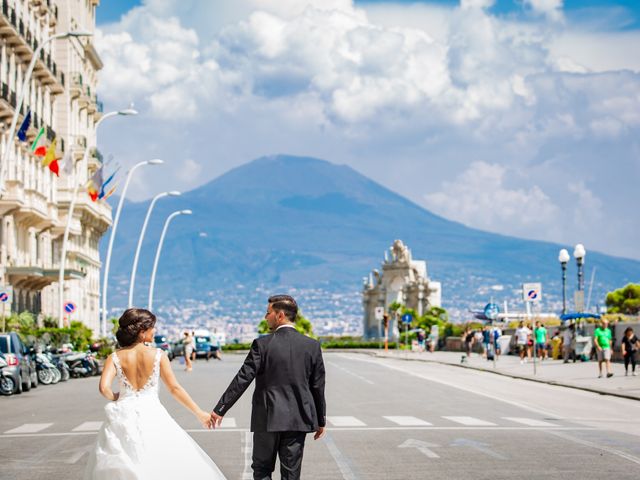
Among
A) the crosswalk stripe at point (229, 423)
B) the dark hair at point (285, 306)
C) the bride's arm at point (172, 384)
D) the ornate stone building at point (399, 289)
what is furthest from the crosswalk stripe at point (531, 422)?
the ornate stone building at point (399, 289)

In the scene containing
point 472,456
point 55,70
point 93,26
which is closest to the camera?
point 472,456

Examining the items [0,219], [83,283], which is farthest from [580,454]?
[83,283]

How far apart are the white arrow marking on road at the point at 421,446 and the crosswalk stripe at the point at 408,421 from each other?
10.1ft

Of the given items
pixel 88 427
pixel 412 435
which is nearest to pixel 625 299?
pixel 88 427

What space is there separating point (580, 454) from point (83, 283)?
235 feet

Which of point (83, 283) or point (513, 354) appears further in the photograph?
point (83, 283)

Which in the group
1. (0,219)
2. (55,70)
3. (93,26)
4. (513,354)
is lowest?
(513,354)

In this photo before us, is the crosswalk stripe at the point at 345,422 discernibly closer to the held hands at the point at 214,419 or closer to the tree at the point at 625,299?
the held hands at the point at 214,419

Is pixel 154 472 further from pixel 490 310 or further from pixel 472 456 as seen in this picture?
pixel 490 310

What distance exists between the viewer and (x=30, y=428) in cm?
2231

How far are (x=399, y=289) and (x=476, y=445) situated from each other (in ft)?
350

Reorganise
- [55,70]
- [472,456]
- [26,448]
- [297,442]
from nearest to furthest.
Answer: [297,442] < [472,456] < [26,448] < [55,70]

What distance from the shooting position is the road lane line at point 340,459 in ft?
48.3

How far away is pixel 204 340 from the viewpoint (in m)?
80.8
